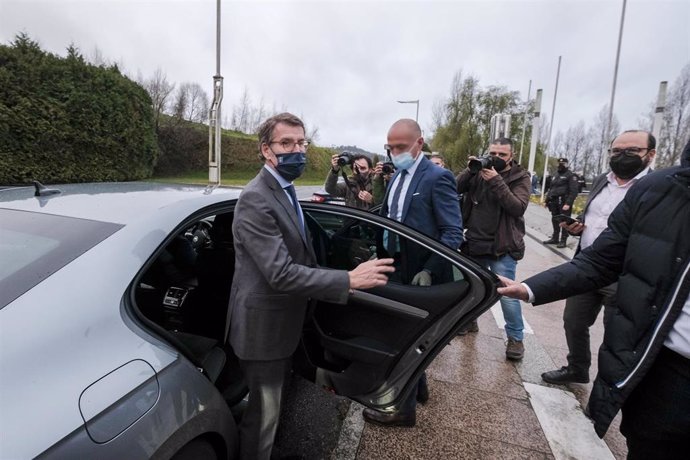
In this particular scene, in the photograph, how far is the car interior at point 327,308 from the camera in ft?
6.33

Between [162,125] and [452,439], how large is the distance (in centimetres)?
2684

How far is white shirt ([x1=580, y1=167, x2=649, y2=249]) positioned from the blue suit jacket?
1.13 m

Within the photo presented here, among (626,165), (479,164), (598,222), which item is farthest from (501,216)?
(626,165)

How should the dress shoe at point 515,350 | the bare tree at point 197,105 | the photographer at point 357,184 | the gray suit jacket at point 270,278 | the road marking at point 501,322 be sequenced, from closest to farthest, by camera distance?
the gray suit jacket at point 270,278, the dress shoe at point 515,350, the road marking at point 501,322, the photographer at point 357,184, the bare tree at point 197,105

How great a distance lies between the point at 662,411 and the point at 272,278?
4.65 feet

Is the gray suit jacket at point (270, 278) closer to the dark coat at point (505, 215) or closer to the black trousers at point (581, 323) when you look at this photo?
the dark coat at point (505, 215)

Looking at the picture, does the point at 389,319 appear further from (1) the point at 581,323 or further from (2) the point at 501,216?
(1) the point at 581,323

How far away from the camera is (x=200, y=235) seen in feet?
9.23

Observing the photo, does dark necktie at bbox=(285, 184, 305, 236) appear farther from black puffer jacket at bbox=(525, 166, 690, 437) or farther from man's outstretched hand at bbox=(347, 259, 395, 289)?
black puffer jacket at bbox=(525, 166, 690, 437)

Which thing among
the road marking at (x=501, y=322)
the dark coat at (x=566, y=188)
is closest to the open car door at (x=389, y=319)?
the road marking at (x=501, y=322)

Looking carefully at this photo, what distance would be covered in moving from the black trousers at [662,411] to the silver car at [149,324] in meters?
0.63

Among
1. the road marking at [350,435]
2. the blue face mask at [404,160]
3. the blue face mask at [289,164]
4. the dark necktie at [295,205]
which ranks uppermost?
the blue face mask at [404,160]

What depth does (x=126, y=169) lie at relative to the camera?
1457 cm

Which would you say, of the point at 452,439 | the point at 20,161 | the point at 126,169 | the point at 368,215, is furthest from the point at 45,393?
the point at 126,169
